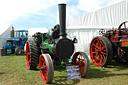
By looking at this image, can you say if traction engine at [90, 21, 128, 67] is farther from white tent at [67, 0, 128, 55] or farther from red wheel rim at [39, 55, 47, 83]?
red wheel rim at [39, 55, 47, 83]

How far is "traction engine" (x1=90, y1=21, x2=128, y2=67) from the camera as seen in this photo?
5293 millimetres

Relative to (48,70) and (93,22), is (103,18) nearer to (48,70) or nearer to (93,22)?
(93,22)

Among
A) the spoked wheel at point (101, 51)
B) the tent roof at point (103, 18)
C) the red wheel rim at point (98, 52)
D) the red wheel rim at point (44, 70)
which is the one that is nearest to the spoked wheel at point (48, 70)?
the red wheel rim at point (44, 70)

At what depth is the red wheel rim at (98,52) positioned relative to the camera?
18.8ft

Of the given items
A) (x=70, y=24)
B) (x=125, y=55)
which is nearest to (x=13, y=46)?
(x=70, y=24)

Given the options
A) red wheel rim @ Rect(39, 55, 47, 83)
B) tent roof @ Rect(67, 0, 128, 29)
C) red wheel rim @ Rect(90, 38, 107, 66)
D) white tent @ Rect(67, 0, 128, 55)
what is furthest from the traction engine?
tent roof @ Rect(67, 0, 128, 29)

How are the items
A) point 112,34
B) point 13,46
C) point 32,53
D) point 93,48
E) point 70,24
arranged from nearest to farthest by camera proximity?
point 32,53 < point 112,34 < point 93,48 < point 70,24 < point 13,46

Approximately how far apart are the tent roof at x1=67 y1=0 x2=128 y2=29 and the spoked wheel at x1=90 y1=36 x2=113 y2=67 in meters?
2.89

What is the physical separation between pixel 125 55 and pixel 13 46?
9.33 m

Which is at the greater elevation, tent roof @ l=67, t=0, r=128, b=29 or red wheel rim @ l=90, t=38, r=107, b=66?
tent roof @ l=67, t=0, r=128, b=29

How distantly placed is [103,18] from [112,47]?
13.9ft

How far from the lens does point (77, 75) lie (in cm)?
388

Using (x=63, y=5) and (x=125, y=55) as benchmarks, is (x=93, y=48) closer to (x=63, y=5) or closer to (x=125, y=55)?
(x=125, y=55)

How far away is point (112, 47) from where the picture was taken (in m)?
5.64
